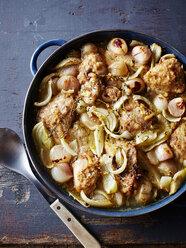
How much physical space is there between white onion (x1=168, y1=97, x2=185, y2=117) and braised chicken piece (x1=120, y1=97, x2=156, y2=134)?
19cm

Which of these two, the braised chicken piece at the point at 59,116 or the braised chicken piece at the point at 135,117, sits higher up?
the braised chicken piece at the point at 59,116

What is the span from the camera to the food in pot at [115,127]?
263cm

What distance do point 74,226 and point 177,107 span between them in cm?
149

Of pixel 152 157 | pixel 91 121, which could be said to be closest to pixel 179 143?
pixel 152 157

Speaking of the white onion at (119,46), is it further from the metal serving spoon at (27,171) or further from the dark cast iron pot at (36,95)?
the metal serving spoon at (27,171)

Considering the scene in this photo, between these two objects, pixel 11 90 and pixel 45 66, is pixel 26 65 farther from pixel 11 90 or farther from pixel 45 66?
pixel 45 66

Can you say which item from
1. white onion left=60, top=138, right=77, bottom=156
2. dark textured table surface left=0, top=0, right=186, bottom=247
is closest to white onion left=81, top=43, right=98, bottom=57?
dark textured table surface left=0, top=0, right=186, bottom=247

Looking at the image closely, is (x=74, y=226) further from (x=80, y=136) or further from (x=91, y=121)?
(x=91, y=121)

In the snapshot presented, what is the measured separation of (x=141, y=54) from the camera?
2865mm

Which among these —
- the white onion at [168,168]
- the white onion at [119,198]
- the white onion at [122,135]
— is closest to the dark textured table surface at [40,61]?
the white onion at [119,198]

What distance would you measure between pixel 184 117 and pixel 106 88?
0.77 m

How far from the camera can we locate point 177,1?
3420mm

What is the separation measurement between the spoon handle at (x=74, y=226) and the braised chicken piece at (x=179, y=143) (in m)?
1.13

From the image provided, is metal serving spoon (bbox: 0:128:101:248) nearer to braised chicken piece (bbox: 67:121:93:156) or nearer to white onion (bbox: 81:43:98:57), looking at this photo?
braised chicken piece (bbox: 67:121:93:156)
